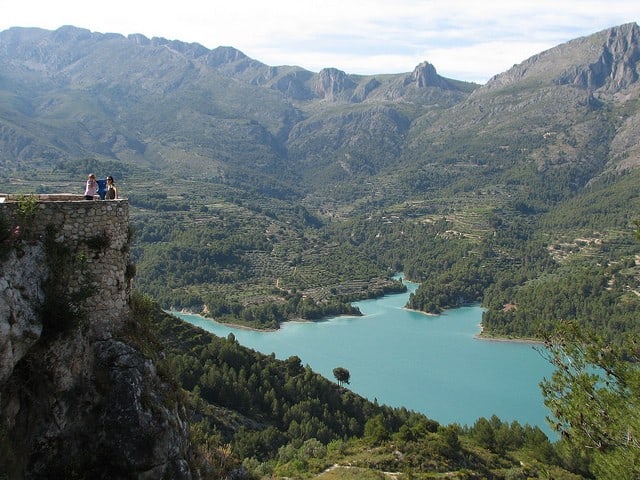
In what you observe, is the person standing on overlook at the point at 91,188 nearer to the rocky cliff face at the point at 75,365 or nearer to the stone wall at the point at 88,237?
the stone wall at the point at 88,237

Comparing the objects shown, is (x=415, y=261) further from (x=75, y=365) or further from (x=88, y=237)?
(x=75, y=365)

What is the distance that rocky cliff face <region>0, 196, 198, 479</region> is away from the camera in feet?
27.2

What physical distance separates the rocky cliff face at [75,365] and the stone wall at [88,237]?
2cm

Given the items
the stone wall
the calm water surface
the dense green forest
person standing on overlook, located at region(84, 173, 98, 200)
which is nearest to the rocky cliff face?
the stone wall

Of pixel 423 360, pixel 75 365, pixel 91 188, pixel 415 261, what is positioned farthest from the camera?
pixel 415 261

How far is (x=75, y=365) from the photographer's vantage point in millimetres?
9102

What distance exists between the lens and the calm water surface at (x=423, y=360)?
6009cm

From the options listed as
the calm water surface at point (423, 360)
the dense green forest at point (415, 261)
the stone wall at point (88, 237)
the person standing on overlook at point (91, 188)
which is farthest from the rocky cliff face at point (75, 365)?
the dense green forest at point (415, 261)

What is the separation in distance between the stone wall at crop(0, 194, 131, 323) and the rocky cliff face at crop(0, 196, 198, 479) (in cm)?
2

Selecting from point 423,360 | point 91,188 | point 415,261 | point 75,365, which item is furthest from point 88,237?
point 415,261

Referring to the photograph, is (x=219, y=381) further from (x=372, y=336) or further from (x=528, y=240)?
(x=528, y=240)

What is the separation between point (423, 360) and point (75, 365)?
6824 cm

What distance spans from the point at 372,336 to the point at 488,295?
32585 mm

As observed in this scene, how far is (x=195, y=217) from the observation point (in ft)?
437
